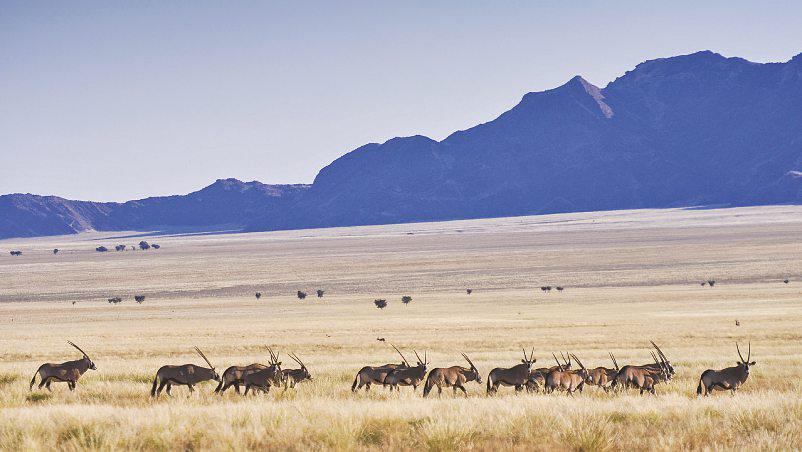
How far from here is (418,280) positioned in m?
99.5

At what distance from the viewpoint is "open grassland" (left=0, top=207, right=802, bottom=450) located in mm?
10406

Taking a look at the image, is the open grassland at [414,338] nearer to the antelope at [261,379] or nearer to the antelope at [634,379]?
the antelope at [261,379]

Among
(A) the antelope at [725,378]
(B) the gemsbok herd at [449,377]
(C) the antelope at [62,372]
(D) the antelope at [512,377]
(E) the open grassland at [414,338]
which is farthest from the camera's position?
(C) the antelope at [62,372]

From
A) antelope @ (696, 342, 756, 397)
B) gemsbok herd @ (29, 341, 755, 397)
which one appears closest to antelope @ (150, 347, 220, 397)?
gemsbok herd @ (29, 341, 755, 397)

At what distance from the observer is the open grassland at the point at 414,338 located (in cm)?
1041

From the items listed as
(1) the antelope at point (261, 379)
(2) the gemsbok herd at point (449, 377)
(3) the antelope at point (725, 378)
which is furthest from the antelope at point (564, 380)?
(1) the antelope at point (261, 379)

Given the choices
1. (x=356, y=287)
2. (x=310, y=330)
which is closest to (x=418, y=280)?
(x=356, y=287)

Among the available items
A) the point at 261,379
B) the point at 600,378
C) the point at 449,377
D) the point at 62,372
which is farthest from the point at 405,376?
the point at 62,372

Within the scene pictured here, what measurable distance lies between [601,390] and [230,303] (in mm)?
63245

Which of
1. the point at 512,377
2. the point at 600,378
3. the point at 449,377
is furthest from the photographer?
the point at 600,378

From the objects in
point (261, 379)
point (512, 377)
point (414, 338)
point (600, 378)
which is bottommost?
point (414, 338)

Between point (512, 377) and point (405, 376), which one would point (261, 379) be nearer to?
point (405, 376)

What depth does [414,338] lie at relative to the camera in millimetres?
41094

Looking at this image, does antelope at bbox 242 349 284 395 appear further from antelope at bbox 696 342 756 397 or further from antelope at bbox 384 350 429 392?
antelope at bbox 696 342 756 397
